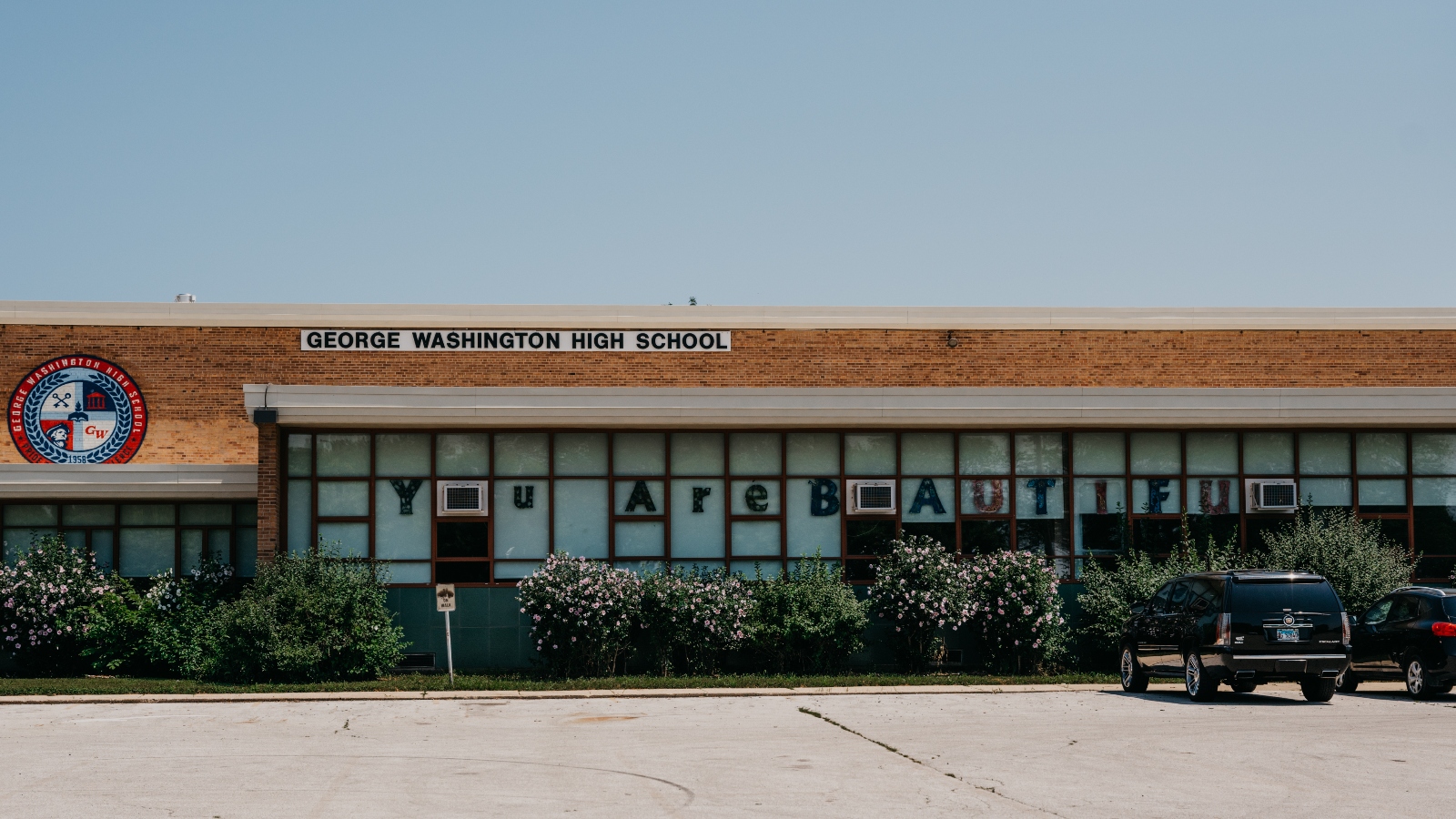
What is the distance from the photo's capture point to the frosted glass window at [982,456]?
2564 cm

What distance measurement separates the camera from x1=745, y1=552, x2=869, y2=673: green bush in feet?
77.0

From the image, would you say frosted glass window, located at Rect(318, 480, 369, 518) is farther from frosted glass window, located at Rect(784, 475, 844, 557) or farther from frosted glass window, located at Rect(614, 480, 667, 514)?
frosted glass window, located at Rect(784, 475, 844, 557)

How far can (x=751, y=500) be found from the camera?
82.9 feet

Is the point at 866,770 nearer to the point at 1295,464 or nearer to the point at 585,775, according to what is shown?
the point at 585,775

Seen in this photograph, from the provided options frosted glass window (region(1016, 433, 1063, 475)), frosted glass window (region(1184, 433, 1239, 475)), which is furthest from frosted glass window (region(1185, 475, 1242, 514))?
frosted glass window (region(1016, 433, 1063, 475))

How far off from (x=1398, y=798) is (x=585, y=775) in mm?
6404

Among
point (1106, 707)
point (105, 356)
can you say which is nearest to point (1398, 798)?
point (1106, 707)

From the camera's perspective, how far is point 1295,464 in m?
26.0

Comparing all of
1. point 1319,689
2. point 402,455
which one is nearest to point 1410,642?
point 1319,689

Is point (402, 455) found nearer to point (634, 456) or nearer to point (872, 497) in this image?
point (634, 456)

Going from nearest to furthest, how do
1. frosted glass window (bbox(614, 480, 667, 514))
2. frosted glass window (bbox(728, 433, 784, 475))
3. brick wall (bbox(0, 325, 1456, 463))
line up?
1. frosted glass window (bbox(614, 480, 667, 514))
2. frosted glass window (bbox(728, 433, 784, 475))
3. brick wall (bbox(0, 325, 1456, 463))

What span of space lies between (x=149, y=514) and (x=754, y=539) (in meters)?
11.0

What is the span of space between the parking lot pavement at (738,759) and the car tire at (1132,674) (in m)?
1.30

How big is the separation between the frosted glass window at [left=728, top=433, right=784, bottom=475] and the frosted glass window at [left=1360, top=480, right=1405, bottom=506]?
33.8 ft
